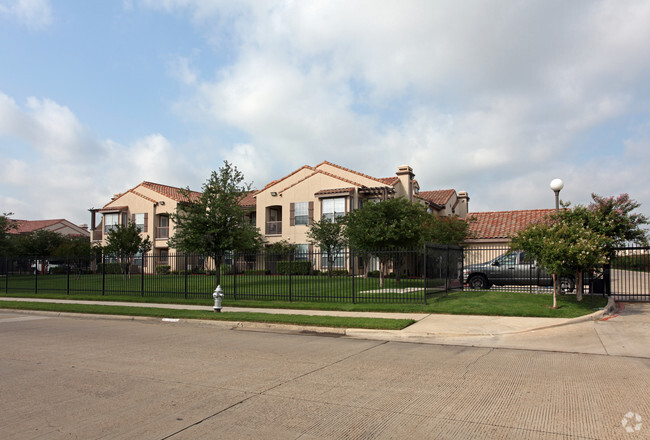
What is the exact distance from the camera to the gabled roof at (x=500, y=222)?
3167 centimetres

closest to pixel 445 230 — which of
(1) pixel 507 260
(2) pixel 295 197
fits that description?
(1) pixel 507 260

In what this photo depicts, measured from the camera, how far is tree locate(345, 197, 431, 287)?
19984 millimetres

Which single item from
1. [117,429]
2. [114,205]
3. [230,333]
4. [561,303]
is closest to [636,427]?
[117,429]

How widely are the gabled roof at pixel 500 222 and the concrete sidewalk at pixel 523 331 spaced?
17801 millimetres

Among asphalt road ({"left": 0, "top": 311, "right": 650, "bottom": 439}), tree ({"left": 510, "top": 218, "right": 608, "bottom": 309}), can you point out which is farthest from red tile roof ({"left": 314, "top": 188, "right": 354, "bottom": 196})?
asphalt road ({"left": 0, "top": 311, "right": 650, "bottom": 439})

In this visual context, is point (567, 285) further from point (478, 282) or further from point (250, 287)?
point (250, 287)

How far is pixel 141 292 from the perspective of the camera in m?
20.5

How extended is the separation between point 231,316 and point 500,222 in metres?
25.3

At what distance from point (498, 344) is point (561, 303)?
237 inches

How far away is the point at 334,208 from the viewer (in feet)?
111

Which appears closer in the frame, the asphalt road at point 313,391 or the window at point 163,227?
the asphalt road at point 313,391

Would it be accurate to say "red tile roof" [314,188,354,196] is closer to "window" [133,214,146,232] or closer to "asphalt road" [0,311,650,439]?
"window" [133,214,146,232]

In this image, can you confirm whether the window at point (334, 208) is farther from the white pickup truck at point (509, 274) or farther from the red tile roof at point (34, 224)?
the red tile roof at point (34, 224)

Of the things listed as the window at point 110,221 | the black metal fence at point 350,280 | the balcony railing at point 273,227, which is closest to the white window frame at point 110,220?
the window at point 110,221
